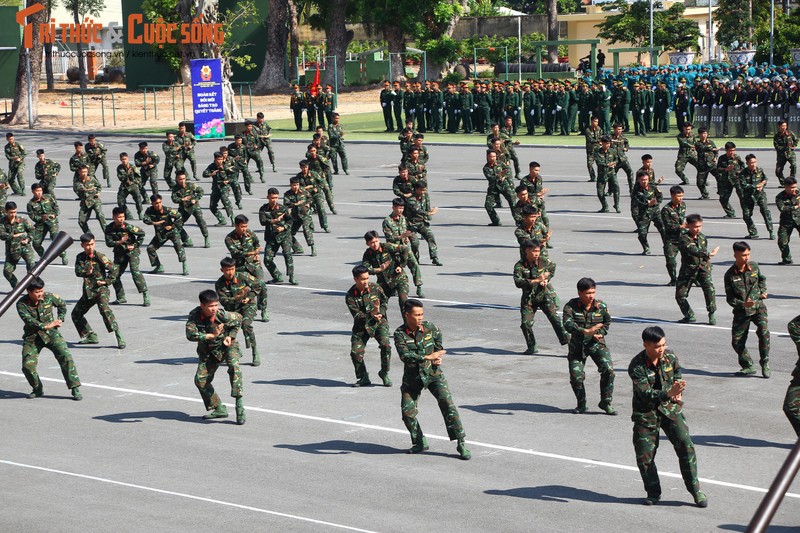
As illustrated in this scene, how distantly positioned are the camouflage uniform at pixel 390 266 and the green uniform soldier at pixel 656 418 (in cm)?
735

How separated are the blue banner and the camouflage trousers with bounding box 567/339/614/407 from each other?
1354 inches

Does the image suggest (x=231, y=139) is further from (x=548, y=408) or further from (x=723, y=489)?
(x=723, y=489)

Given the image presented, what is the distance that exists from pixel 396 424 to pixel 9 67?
69.2 m

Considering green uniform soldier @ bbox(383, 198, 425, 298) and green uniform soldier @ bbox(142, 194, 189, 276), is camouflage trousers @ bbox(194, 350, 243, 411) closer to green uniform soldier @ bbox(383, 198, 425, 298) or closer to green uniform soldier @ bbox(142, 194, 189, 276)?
green uniform soldier @ bbox(383, 198, 425, 298)

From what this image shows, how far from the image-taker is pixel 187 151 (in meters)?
35.6

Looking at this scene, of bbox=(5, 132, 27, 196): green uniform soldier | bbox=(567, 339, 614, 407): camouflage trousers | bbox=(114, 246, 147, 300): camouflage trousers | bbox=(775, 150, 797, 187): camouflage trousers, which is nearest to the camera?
bbox=(567, 339, 614, 407): camouflage trousers

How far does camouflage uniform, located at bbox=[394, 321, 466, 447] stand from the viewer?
13422 millimetres

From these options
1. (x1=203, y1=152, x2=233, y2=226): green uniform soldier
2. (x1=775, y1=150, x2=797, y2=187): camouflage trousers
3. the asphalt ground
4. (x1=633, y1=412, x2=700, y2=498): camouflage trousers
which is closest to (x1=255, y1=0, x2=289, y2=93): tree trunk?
(x1=203, y1=152, x2=233, y2=226): green uniform soldier

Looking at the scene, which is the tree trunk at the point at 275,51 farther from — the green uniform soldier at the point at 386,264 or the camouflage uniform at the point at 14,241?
the green uniform soldier at the point at 386,264

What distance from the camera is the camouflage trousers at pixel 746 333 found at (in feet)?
54.0

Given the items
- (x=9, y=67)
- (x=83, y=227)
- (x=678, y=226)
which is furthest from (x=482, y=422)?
(x=9, y=67)

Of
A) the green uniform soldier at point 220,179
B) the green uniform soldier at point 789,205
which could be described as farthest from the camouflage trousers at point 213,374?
the green uniform soldier at point 220,179

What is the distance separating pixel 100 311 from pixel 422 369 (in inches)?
294

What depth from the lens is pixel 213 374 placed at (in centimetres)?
1522
